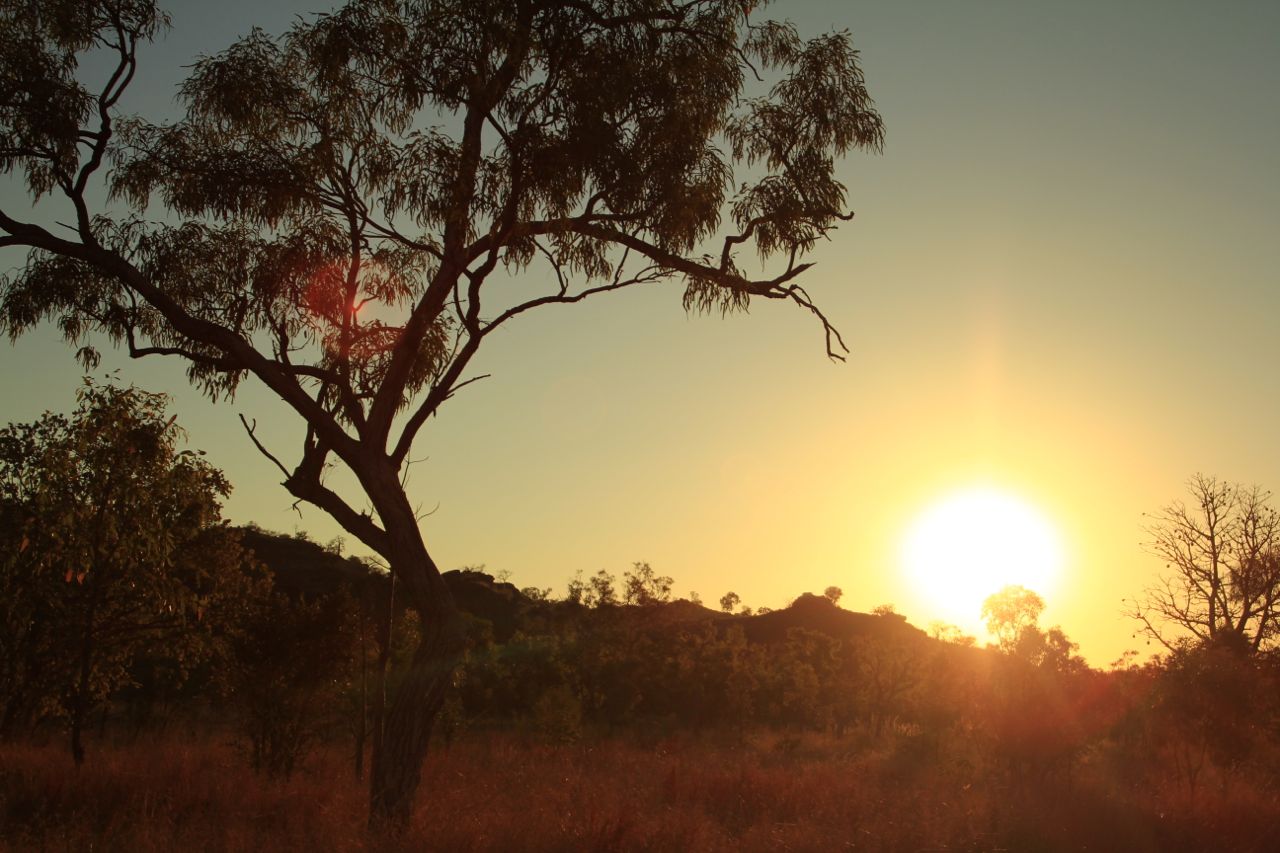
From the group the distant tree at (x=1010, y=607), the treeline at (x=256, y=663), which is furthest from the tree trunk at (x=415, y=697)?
the distant tree at (x=1010, y=607)

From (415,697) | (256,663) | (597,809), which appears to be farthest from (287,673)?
(415,697)

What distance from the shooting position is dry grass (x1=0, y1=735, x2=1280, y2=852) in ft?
32.2

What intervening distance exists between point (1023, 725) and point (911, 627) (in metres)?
72.1

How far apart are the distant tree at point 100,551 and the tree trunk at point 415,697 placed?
8241 millimetres

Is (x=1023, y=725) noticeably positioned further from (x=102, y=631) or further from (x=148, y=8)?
(x=148, y=8)

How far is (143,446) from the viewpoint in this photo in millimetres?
16344

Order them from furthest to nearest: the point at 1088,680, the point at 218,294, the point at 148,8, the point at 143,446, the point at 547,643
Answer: the point at 547,643, the point at 1088,680, the point at 143,446, the point at 218,294, the point at 148,8

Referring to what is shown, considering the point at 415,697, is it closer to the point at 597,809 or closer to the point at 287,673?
the point at 597,809

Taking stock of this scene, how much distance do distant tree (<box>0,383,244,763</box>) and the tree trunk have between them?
8241mm

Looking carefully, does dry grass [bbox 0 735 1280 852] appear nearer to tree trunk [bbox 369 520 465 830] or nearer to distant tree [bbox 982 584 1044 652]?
tree trunk [bbox 369 520 465 830]

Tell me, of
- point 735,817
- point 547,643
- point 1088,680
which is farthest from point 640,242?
point 547,643

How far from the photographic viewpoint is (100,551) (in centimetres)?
1602

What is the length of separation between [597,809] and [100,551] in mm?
10085

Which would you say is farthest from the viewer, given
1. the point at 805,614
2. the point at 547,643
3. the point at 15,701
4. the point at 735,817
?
the point at 805,614
